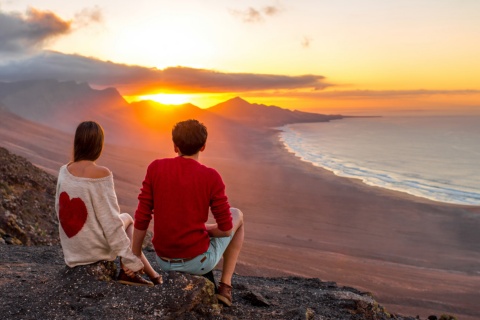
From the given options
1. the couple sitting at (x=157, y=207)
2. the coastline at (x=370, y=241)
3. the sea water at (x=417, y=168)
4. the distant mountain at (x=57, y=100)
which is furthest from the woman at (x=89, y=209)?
the distant mountain at (x=57, y=100)

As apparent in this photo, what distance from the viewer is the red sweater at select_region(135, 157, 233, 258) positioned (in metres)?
3.95

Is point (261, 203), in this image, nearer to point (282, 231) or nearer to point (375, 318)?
point (282, 231)

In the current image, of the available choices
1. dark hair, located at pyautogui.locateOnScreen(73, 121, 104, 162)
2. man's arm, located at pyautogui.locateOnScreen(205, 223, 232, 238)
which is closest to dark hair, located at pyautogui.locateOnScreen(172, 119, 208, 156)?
dark hair, located at pyautogui.locateOnScreen(73, 121, 104, 162)

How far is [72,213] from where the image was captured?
159 inches

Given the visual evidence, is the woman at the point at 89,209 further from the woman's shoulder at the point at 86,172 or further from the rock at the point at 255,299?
the rock at the point at 255,299

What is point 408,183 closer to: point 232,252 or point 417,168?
point 417,168

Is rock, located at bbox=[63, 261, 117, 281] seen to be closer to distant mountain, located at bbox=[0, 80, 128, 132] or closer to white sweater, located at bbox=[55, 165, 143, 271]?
white sweater, located at bbox=[55, 165, 143, 271]

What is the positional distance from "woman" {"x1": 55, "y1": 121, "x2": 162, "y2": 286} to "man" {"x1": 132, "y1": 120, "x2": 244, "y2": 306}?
21cm

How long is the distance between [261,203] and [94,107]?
375 ft

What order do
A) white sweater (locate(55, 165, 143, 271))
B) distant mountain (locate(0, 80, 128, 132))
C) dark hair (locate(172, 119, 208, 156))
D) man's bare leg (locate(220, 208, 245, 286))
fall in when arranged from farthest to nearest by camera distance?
distant mountain (locate(0, 80, 128, 132)) < man's bare leg (locate(220, 208, 245, 286)) < white sweater (locate(55, 165, 143, 271)) < dark hair (locate(172, 119, 208, 156))

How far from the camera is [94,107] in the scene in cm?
12938

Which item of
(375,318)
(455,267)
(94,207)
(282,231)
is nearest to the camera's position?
(94,207)

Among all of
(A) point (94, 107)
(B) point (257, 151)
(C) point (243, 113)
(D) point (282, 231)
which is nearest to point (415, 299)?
(D) point (282, 231)

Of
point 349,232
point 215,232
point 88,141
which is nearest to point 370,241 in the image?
point 349,232
